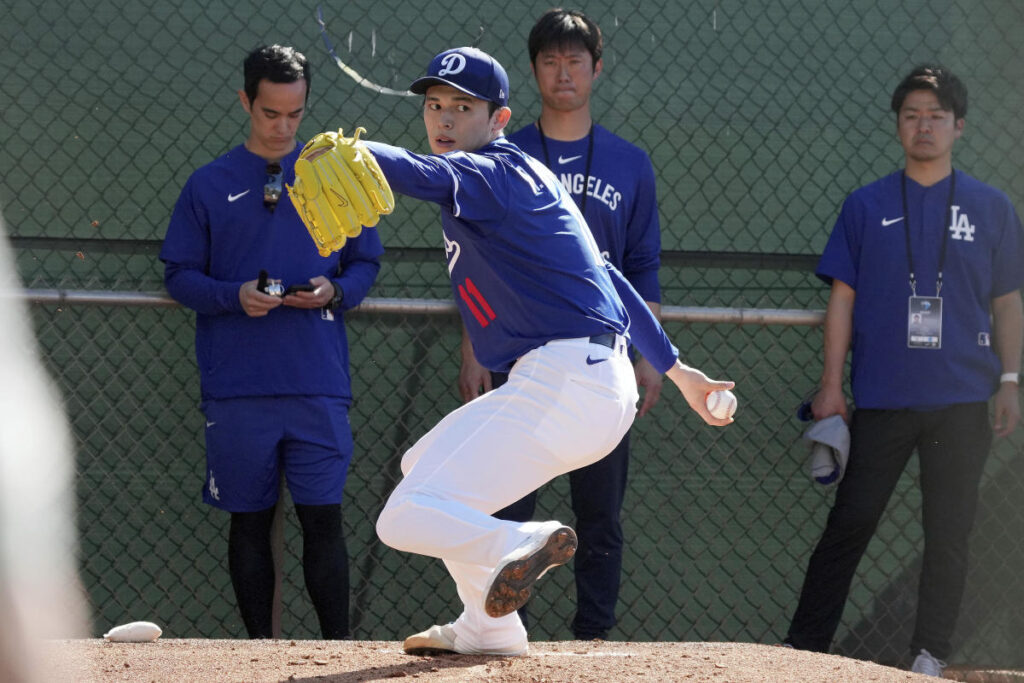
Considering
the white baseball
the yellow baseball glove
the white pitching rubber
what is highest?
the yellow baseball glove

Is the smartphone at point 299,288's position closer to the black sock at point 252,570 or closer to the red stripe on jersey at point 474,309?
the black sock at point 252,570

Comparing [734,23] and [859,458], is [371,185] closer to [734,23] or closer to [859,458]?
[859,458]

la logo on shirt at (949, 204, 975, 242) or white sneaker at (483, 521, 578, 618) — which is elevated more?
la logo on shirt at (949, 204, 975, 242)

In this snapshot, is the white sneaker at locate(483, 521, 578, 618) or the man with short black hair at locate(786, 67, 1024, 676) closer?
the white sneaker at locate(483, 521, 578, 618)

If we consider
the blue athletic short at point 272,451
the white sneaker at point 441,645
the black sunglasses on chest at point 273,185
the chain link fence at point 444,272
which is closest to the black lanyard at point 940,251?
the chain link fence at point 444,272

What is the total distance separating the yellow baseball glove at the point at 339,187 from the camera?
273 cm

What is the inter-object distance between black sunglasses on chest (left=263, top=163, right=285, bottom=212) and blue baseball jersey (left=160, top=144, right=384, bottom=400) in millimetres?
24

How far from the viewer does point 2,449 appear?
1.82m

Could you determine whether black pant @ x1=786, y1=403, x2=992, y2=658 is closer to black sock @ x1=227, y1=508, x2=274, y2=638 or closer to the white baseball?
the white baseball

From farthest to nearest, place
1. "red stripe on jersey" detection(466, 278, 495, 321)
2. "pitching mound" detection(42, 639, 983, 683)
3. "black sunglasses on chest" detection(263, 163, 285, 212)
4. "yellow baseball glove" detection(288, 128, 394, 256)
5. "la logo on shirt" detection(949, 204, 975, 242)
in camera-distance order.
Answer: "la logo on shirt" detection(949, 204, 975, 242)
"black sunglasses on chest" detection(263, 163, 285, 212)
"red stripe on jersey" detection(466, 278, 495, 321)
"pitching mound" detection(42, 639, 983, 683)
"yellow baseball glove" detection(288, 128, 394, 256)

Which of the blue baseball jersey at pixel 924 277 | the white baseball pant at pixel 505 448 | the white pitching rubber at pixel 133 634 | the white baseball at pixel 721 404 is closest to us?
the white baseball pant at pixel 505 448

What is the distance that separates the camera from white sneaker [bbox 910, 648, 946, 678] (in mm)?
4402

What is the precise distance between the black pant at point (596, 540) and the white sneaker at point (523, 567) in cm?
136

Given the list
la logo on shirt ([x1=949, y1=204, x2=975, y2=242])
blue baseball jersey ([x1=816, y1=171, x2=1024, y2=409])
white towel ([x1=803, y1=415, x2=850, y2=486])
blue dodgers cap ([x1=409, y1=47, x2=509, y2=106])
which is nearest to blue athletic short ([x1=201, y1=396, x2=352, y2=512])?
blue dodgers cap ([x1=409, y1=47, x2=509, y2=106])
